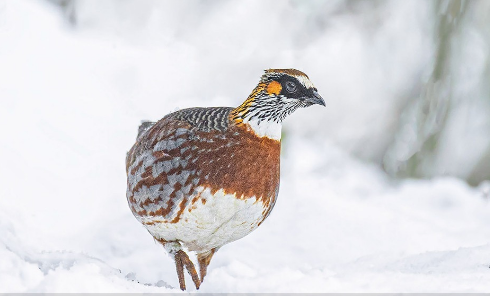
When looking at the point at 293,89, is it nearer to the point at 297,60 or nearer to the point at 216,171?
the point at 216,171

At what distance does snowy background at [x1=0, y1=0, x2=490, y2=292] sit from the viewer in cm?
625

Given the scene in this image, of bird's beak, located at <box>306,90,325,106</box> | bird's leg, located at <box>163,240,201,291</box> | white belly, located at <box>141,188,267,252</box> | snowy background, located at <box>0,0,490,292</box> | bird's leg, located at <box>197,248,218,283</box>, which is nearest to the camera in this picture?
white belly, located at <box>141,188,267,252</box>

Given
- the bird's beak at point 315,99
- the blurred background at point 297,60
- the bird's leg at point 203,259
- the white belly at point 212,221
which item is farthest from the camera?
the blurred background at point 297,60

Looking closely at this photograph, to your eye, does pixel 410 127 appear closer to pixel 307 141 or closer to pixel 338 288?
pixel 307 141

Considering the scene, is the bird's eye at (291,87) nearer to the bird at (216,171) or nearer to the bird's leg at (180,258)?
the bird at (216,171)

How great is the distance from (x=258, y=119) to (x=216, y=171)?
1.38 ft

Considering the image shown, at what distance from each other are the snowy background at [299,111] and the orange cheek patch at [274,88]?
7.37 ft

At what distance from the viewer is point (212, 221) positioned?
11.8 ft

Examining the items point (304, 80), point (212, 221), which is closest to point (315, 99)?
point (304, 80)

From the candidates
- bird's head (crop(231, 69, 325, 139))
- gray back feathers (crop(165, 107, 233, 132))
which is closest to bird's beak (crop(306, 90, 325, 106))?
bird's head (crop(231, 69, 325, 139))

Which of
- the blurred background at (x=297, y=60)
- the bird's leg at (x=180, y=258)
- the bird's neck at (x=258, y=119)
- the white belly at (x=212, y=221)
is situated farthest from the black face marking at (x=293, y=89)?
the blurred background at (x=297, y=60)

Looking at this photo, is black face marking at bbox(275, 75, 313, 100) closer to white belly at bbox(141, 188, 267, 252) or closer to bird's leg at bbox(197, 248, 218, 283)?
white belly at bbox(141, 188, 267, 252)

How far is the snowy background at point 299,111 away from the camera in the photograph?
6246 mm

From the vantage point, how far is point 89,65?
23.6 ft
